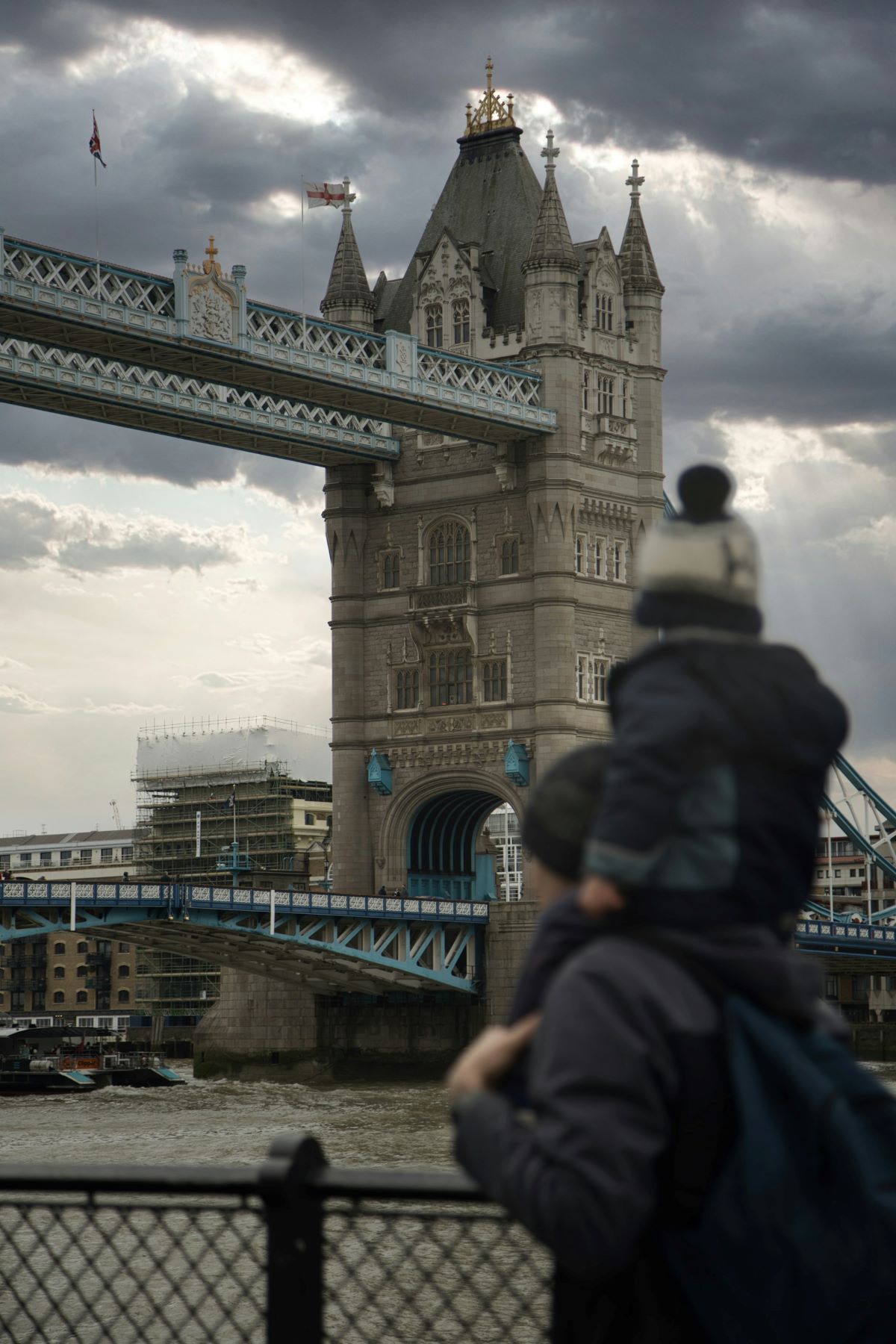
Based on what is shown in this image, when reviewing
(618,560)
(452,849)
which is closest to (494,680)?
(618,560)

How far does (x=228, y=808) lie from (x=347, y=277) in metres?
32.2

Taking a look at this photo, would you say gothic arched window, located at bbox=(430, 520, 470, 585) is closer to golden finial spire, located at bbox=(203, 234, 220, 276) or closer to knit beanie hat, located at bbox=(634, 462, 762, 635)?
golden finial spire, located at bbox=(203, 234, 220, 276)

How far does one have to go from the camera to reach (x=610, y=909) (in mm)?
3277

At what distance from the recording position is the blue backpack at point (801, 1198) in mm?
3102

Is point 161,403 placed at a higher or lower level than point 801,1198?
higher

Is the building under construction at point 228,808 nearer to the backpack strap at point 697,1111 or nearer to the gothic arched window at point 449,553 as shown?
the gothic arched window at point 449,553

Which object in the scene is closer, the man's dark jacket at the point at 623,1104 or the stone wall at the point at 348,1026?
the man's dark jacket at the point at 623,1104

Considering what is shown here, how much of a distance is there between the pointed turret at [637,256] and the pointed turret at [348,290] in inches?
282

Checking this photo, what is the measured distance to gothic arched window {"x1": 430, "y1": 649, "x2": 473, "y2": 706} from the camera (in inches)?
2120

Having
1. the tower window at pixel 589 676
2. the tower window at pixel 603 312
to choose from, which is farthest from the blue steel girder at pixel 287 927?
the tower window at pixel 603 312

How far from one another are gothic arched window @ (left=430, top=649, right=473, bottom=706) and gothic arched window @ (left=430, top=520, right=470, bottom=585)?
1975 millimetres

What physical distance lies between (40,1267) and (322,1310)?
1663 cm

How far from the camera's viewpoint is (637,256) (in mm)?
56531

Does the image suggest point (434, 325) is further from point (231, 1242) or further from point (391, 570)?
point (231, 1242)
